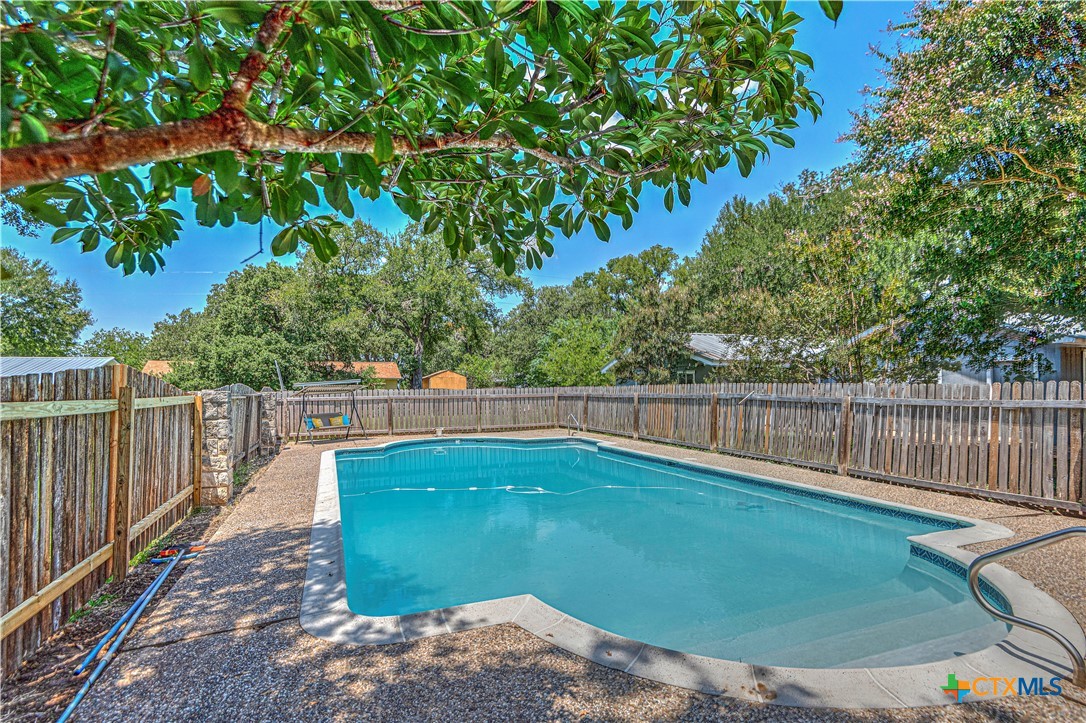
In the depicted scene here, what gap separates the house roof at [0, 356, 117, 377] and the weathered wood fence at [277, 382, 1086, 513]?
826 cm

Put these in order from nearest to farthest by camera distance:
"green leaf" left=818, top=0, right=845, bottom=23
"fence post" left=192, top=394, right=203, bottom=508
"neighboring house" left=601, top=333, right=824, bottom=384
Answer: "green leaf" left=818, top=0, right=845, bottom=23
"fence post" left=192, top=394, right=203, bottom=508
"neighboring house" left=601, top=333, right=824, bottom=384

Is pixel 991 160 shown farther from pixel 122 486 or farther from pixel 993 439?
pixel 122 486

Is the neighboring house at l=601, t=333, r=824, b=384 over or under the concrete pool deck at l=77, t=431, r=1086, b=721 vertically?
over

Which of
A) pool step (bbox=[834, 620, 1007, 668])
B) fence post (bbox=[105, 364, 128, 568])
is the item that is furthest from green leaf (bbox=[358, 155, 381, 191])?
pool step (bbox=[834, 620, 1007, 668])

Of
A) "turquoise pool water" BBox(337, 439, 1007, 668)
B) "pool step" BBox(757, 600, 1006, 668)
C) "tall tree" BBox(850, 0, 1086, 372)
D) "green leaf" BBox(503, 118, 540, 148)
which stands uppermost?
"tall tree" BBox(850, 0, 1086, 372)

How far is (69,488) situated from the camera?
9.20ft

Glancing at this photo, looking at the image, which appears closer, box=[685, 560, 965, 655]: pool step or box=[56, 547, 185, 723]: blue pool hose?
box=[56, 547, 185, 723]: blue pool hose

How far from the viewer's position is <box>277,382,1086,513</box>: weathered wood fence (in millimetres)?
5168

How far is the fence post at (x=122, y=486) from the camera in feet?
11.0

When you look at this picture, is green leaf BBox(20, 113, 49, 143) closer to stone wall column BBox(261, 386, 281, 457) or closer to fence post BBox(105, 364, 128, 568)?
fence post BBox(105, 364, 128, 568)

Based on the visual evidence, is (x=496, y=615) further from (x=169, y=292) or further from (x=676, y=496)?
(x=169, y=292)

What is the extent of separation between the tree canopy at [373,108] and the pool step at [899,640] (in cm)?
304

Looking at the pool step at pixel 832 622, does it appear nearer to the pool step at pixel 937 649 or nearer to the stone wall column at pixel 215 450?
the pool step at pixel 937 649

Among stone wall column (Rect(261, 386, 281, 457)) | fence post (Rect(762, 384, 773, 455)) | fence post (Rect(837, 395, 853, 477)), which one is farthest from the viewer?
stone wall column (Rect(261, 386, 281, 457))
